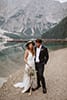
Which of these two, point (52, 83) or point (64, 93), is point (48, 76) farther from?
point (64, 93)

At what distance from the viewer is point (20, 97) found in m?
13.6

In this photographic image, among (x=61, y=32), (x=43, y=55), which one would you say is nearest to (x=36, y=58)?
(x=43, y=55)

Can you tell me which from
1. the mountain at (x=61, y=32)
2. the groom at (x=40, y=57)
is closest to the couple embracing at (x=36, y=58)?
the groom at (x=40, y=57)

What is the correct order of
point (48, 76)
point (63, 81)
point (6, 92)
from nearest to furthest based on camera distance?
1. point (6, 92)
2. point (63, 81)
3. point (48, 76)

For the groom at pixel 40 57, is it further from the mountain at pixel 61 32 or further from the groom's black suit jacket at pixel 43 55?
the mountain at pixel 61 32

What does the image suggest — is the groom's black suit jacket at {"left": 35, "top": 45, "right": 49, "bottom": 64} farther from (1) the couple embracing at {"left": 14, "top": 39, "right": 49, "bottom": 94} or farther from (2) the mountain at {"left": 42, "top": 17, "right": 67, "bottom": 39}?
(2) the mountain at {"left": 42, "top": 17, "right": 67, "bottom": 39}

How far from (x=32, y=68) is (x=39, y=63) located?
580 millimetres

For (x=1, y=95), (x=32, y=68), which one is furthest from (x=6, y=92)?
(x=32, y=68)

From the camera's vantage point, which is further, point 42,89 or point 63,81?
point 63,81

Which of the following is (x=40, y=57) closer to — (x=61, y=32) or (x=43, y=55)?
(x=43, y=55)

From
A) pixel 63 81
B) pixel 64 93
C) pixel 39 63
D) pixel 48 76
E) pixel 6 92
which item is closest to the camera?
pixel 39 63

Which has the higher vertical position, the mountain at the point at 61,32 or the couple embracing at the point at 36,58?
the couple embracing at the point at 36,58

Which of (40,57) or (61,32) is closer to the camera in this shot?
(40,57)

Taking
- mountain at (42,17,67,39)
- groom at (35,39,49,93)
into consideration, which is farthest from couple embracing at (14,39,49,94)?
mountain at (42,17,67,39)
